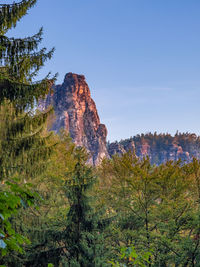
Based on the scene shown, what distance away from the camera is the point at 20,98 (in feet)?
23.3

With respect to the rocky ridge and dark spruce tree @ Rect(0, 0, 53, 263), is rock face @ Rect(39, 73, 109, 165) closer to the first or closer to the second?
the rocky ridge

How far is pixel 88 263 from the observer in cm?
650

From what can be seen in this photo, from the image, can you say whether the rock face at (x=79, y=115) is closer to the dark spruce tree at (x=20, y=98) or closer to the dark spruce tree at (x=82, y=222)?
the dark spruce tree at (x=20, y=98)

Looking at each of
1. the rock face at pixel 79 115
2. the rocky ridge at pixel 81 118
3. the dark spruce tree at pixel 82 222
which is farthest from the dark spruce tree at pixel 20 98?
the rock face at pixel 79 115

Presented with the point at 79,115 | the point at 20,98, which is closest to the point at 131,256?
the point at 20,98

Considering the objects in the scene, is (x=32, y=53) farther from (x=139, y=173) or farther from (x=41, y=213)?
(x=41, y=213)

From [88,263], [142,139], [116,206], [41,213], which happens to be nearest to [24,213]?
[88,263]

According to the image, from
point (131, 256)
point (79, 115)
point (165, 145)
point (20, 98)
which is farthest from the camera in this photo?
point (165, 145)

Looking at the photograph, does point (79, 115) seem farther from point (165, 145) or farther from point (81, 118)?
point (165, 145)

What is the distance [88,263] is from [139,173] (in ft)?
18.5

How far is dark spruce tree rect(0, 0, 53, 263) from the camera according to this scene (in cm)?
690

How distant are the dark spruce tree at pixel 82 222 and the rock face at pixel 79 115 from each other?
73321mm

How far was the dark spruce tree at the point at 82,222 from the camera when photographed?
21.9 ft

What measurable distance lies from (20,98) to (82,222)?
3.86 meters
